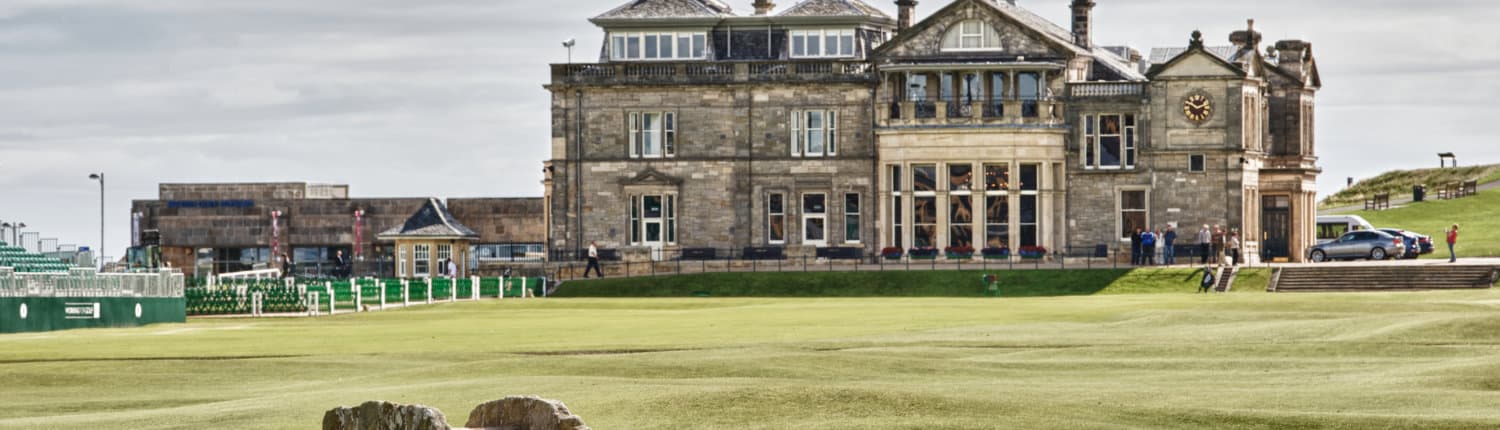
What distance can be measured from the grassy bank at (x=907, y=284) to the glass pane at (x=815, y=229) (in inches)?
322

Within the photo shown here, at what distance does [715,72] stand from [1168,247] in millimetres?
18154

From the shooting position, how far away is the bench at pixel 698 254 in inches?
3396

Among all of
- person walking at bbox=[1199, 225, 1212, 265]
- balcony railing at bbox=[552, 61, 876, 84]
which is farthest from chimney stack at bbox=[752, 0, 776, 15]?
person walking at bbox=[1199, 225, 1212, 265]

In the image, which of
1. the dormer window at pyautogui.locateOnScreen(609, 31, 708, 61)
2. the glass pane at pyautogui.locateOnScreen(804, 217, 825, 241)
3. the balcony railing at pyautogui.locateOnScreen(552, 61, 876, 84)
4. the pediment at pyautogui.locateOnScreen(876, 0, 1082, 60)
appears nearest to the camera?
the pediment at pyautogui.locateOnScreen(876, 0, 1082, 60)

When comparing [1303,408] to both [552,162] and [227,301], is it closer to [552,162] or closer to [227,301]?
[227,301]

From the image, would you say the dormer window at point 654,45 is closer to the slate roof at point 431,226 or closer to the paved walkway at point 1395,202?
the slate roof at point 431,226

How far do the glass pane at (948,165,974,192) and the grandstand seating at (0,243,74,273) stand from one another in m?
34.9

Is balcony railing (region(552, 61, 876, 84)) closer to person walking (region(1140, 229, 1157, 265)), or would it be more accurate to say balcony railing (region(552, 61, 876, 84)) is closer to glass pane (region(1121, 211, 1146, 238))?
glass pane (region(1121, 211, 1146, 238))

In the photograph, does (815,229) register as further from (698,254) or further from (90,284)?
(90,284)

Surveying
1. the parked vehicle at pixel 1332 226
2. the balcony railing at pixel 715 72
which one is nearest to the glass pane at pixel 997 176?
the balcony railing at pixel 715 72

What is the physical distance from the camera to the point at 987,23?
85.4 metres

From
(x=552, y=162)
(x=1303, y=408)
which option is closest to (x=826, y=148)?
(x=552, y=162)

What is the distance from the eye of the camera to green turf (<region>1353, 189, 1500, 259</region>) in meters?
Result: 95.6

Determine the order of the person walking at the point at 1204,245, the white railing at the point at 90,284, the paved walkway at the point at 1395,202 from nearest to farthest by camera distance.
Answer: the white railing at the point at 90,284, the person walking at the point at 1204,245, the paved walkway at the point at 1395,202
